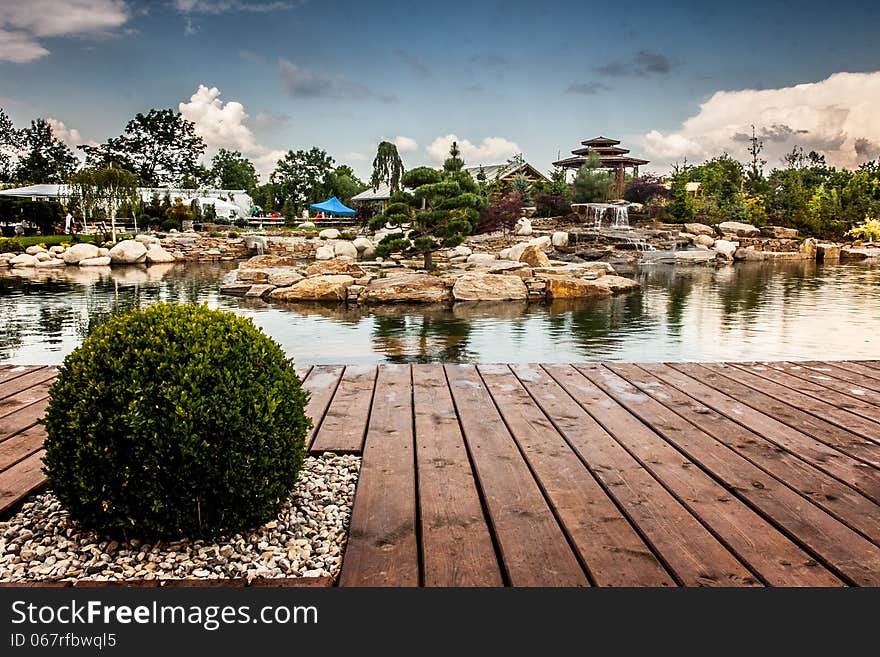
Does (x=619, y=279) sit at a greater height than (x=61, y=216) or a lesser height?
lesser

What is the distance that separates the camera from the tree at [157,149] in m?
42.7

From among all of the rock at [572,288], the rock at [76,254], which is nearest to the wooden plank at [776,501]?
the rock at [572,288]

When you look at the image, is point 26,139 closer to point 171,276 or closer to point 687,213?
point 171,276

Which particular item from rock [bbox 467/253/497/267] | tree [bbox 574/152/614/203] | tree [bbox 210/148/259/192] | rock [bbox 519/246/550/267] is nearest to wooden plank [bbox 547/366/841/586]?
rock [bbox 519/246/550/267]

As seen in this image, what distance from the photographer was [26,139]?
42.7 m

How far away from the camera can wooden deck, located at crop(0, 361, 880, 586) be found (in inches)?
66.8

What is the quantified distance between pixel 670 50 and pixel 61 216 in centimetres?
2494

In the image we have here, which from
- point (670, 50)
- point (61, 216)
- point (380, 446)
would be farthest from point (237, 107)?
point (380, 446)

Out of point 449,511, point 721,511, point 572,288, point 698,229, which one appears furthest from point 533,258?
point 449,511

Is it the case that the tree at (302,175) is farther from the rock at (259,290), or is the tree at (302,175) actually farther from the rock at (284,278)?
the rock at (259,290)

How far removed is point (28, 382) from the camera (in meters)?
3.67

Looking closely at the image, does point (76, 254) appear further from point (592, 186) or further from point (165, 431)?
point (165, 431)

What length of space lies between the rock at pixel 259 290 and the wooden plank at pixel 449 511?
9.34 meters

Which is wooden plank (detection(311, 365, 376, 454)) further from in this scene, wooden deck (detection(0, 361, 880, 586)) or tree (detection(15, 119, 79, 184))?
tree (detection(15, 119, 79, 184))
